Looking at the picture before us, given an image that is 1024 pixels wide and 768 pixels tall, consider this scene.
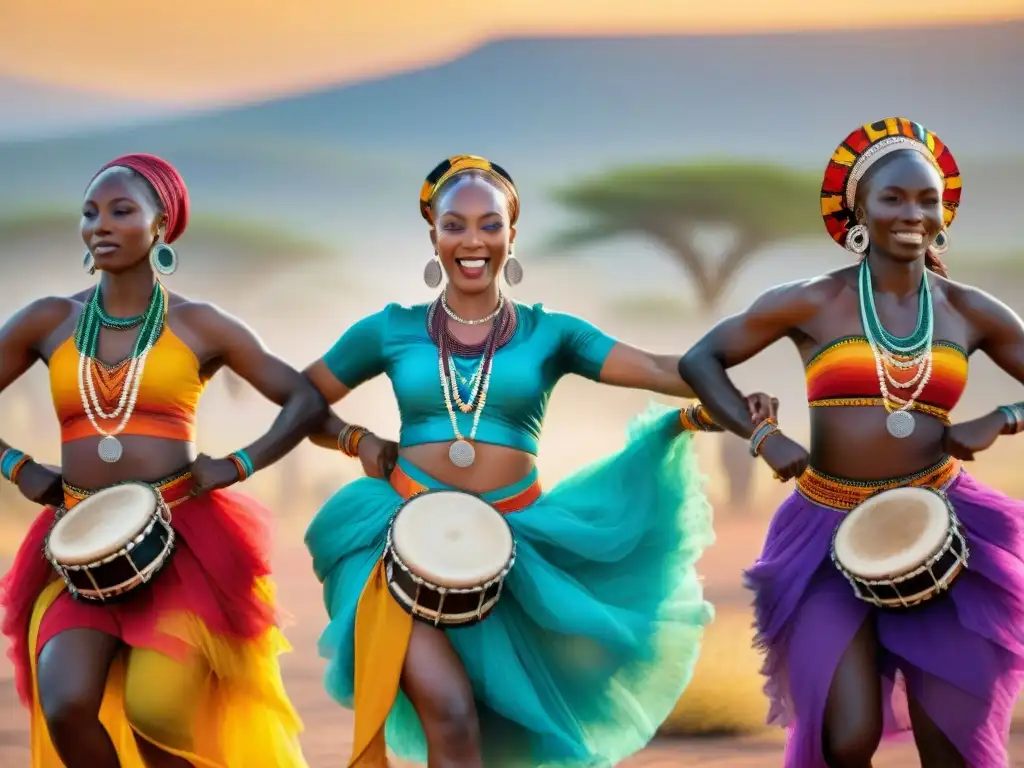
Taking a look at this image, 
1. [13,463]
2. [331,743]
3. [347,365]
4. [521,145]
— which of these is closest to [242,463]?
[347,365]

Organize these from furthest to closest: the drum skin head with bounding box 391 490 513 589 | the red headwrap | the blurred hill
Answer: the blurred hill → the red headwrap → the drum skin head with bounding box 391 490 513 589

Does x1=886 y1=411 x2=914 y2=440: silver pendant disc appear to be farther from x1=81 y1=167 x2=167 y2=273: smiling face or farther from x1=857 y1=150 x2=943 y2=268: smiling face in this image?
x1=81 y1=167 x2=167 y2=273: smiling face

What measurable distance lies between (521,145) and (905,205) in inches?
211

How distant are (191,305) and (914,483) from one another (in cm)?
240

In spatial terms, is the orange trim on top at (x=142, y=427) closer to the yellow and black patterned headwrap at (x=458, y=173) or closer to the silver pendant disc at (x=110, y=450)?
the silver pendant disc at (x=110, y=450)

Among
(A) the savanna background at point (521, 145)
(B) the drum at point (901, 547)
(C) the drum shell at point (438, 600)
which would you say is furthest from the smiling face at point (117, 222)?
(A) the savanna background at point (521, 145)

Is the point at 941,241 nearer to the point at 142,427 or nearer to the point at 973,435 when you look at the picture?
the point at 973,435

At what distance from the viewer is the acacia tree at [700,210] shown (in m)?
9.98

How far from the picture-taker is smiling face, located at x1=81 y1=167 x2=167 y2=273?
5.46 meters

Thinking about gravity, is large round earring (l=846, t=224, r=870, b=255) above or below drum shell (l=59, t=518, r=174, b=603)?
above

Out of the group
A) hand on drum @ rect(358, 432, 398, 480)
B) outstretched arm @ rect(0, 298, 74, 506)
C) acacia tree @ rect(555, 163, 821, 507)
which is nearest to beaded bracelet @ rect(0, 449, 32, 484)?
outstretched arm @ rect(0, 298, 74, 506)

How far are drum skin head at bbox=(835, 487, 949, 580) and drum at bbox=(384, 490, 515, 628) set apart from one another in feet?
3.20

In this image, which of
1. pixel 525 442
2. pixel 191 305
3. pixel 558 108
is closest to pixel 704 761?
pixel 525 442

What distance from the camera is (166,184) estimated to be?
18.5 ft
